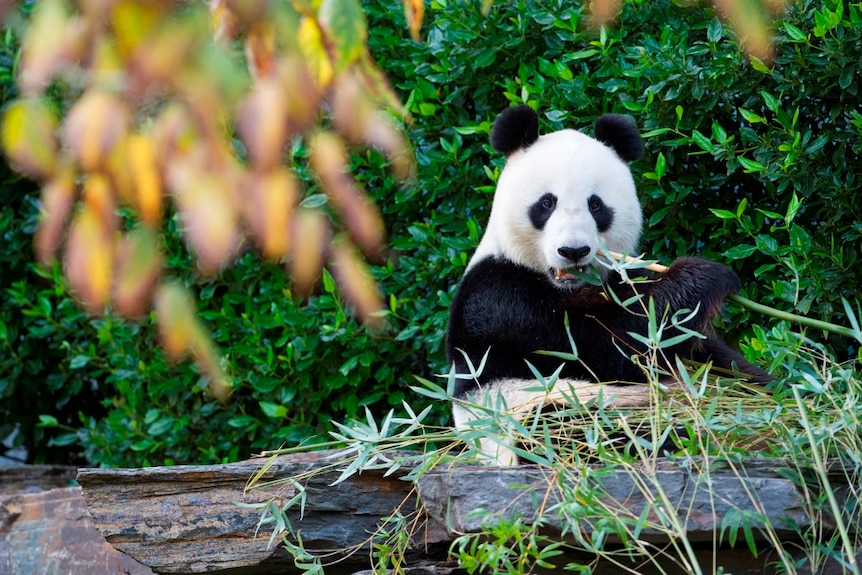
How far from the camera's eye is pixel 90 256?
133 cm

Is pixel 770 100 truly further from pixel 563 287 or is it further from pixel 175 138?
pixel 175 138

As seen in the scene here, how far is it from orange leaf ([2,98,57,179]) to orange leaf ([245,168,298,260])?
263 millimetres

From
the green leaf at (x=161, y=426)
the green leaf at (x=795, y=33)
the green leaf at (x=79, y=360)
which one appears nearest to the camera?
the green leaf at (x=795, y=33)

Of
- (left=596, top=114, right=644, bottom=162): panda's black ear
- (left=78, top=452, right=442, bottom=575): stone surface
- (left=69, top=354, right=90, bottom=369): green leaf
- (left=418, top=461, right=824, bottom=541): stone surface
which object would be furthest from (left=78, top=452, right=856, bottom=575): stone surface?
(left=69, top=354, right=90, bottom=369): green leaf

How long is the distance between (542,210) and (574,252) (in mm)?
333

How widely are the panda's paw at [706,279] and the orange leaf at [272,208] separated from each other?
220 cm

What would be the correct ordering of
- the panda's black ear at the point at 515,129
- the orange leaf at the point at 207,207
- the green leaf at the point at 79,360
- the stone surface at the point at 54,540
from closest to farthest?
the orange leaf at the point at 207,207 → the panda's black ear at the point at 515,129 → the stone surface at the point at 54,540 → the green leaf at the point at 79,360

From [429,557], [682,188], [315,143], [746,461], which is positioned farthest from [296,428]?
[315,143]

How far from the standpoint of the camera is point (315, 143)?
1.57 metres

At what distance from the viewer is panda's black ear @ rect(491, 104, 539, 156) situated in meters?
3.68

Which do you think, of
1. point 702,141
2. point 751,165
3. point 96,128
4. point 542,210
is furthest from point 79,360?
point 96,128

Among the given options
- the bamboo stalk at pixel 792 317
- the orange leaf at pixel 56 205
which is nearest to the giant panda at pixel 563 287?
the bamboo stalk at pixel 792 317

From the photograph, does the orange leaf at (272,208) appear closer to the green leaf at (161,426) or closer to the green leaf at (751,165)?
the green leaf at (751,165)

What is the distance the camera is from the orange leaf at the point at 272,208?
129 cm
